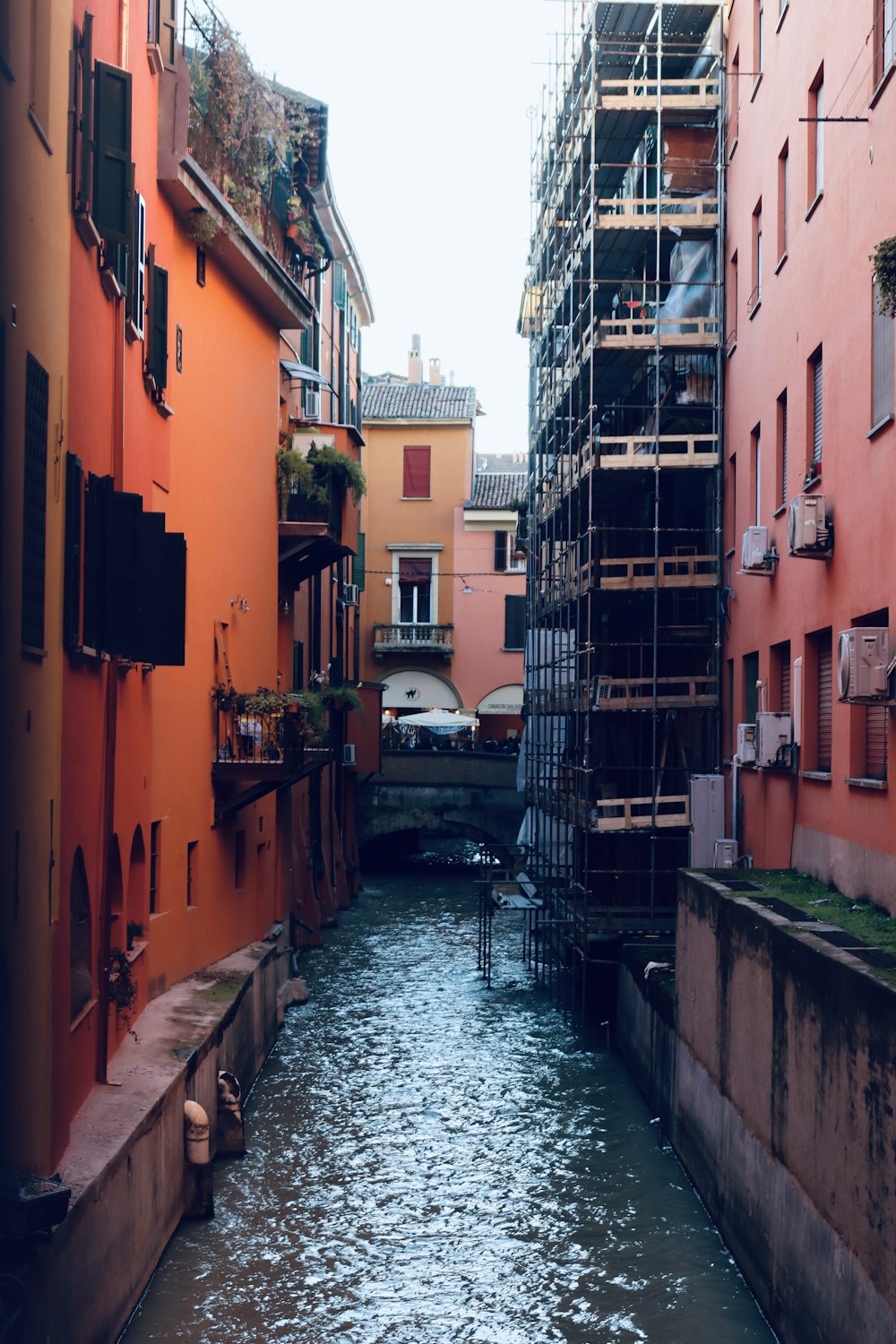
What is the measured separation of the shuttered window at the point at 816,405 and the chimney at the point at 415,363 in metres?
48.4

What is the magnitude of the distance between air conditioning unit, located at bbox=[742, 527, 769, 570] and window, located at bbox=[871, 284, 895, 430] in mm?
4145

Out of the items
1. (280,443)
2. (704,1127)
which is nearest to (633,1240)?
(704,1127)

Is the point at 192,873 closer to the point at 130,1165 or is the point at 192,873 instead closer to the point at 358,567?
the point at 130,1165

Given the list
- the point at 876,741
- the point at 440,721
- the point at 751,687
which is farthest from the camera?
the point at 440,721

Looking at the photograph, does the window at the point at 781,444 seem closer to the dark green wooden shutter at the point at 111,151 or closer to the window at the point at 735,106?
the window at the point at 735,106

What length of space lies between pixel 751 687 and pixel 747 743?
7.16ft

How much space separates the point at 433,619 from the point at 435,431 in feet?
20.7

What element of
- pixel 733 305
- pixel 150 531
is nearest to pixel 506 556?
pixel 733 305

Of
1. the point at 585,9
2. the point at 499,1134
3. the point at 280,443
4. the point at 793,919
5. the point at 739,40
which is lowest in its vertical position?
the point at 499,1134

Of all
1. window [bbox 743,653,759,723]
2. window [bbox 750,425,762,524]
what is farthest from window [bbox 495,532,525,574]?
window [bbox 750,425,762,524]

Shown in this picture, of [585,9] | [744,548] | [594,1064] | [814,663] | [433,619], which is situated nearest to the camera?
[814,663]

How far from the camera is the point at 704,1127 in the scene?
13703 mm

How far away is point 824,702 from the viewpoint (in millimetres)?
15312

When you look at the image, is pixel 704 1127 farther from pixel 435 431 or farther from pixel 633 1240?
pixel 435 431
